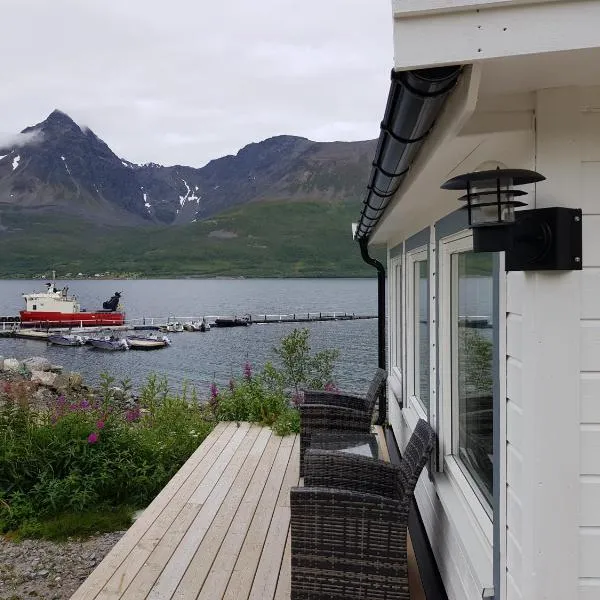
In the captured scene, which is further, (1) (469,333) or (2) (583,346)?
(1) (469,333)

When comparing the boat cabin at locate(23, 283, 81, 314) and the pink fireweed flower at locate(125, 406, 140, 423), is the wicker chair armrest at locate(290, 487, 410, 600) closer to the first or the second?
the pink fireweed flower at locate(125, 406, 140, 423)

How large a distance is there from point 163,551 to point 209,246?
143 metres

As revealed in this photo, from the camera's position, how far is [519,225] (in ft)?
4.72

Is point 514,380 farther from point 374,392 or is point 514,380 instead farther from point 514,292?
point 374,392

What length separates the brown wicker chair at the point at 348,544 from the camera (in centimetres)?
240

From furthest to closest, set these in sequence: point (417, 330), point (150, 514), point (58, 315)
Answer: point (58, 315) → point (417, 330) → point (150, 514)

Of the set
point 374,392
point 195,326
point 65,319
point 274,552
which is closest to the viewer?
point 274,552

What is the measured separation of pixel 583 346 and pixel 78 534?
342cm

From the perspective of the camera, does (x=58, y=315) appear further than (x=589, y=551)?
Yes

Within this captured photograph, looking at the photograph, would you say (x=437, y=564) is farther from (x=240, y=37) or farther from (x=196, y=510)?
(x=240, y=37)

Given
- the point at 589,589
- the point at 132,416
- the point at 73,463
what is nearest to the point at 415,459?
the point at 589,589

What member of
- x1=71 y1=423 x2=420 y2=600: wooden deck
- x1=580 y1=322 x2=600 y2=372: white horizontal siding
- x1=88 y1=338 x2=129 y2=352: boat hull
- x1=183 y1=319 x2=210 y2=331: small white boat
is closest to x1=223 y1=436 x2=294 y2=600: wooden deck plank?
x1=71 y1=423 x2=420 y2=600: wooden deck

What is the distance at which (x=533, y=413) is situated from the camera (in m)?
1.46

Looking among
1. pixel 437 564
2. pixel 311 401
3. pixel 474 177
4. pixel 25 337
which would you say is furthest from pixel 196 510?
pixel 25 337
